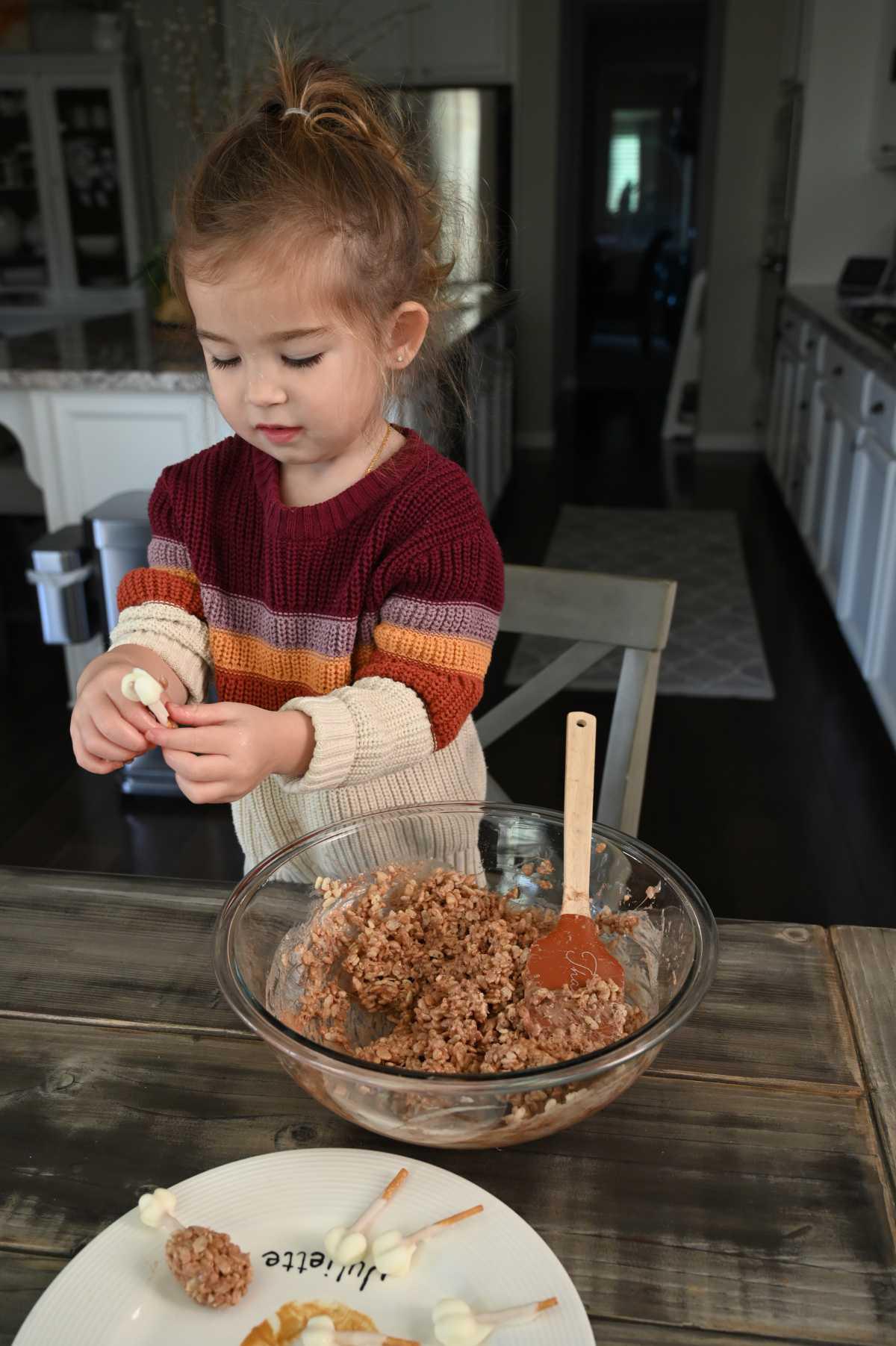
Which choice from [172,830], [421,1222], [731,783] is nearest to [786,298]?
[731,783]

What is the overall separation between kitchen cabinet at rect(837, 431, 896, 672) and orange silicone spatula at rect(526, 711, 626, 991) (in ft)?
7.22

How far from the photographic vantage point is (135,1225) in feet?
1.86

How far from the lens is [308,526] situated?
3.15 feet

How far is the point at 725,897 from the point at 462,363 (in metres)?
1.24

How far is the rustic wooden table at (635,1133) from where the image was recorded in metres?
0.55

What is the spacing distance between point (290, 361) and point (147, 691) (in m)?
0.25

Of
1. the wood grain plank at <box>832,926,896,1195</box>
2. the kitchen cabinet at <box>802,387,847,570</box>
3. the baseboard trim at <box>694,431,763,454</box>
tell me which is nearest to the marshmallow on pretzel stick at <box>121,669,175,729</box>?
the wood grain plank at <box>832,926,896,1195</box>

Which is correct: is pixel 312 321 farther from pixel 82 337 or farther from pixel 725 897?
pixel 82 337

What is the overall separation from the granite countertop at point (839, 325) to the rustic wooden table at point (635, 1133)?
7.35ft

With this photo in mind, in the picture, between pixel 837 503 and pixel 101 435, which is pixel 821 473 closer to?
pixel 837 503

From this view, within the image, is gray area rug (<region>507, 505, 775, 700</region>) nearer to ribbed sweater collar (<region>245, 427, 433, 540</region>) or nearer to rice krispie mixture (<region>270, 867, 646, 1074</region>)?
ribbed sweater collar (<region>245, 427, 433, 540</region>)

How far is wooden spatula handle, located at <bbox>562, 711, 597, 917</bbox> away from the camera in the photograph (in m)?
0.65

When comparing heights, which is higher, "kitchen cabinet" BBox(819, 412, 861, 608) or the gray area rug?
"kitchen cabinet" BBox(819, 412, 861, 608)

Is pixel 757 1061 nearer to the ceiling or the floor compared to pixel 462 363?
nearer to the floor
